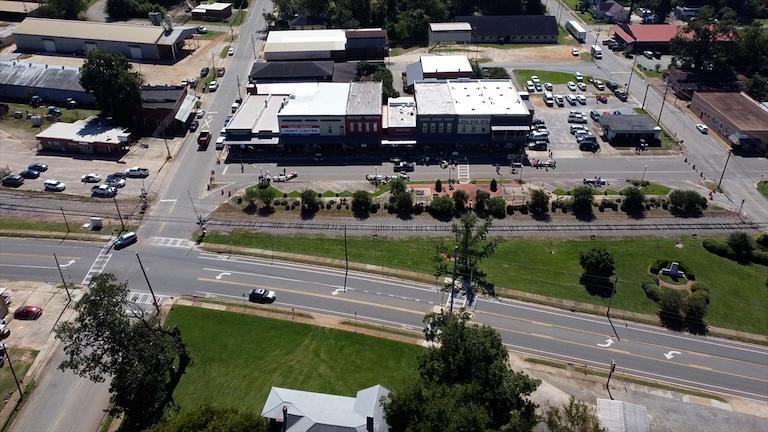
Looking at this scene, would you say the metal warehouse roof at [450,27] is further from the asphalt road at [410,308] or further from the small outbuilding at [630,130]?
the asphalt road at [410,308]

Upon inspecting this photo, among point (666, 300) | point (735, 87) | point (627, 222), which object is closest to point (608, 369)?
point (666, 300)

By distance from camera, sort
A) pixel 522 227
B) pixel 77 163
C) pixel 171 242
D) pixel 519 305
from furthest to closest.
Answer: pixel 77 163 → pixel 522 227 → pixel 171 242 → pixel 519 305

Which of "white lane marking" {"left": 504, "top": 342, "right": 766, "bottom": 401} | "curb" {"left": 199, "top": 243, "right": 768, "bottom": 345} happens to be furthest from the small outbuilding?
"white lane marking" {"left": 504, "top": 342, "right": 766, "bottom": 401}

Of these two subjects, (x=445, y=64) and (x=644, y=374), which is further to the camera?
(x=445, y=64)

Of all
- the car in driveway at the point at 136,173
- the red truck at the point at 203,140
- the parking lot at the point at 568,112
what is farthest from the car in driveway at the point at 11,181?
the parking lot at the point at 568,112

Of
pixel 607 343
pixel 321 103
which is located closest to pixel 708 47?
pixel 321 103

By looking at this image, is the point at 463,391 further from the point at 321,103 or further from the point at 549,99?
the point at 549,99

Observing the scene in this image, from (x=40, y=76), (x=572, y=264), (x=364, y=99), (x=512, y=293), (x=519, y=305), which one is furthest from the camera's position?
(x=40, y=76)

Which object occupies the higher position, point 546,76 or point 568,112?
point 546,76
